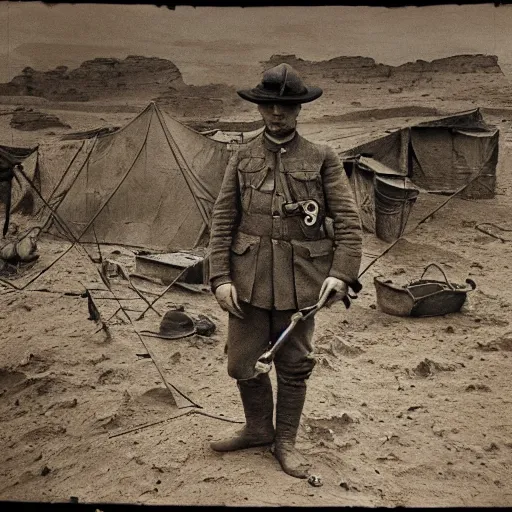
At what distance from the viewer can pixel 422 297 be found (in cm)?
561

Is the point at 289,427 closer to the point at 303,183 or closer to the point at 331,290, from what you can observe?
the point at 331,290

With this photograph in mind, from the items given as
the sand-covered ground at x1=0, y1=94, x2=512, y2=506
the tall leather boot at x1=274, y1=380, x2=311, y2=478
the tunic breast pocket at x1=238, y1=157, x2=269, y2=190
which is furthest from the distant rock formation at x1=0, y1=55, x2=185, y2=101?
the tall leather boot at x1=274, y1=380, x2=311, y2=478

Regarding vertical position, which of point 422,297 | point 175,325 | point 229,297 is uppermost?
point 229,297

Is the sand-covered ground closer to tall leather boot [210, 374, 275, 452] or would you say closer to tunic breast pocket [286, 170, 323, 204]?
tall leather boot [210, 374, 275, 452]

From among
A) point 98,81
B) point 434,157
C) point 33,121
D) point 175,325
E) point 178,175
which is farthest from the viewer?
point 33,121

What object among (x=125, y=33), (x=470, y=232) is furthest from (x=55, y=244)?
(x=470, y=232)

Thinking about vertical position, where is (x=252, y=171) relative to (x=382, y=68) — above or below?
above

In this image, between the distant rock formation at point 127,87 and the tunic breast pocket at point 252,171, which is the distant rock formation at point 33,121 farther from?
the tunic breast pocket at point 252,171

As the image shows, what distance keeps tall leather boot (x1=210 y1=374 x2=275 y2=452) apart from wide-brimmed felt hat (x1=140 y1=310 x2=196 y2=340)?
71.7 inches

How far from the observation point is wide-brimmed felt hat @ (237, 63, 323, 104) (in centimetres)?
292

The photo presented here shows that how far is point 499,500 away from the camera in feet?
10.9

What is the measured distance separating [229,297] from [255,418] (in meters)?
0.76

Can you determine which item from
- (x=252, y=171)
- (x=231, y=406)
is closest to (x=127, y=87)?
(x=231, y=406)

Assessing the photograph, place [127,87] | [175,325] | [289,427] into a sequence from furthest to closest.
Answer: [127,87], [175,325], [289,427]
